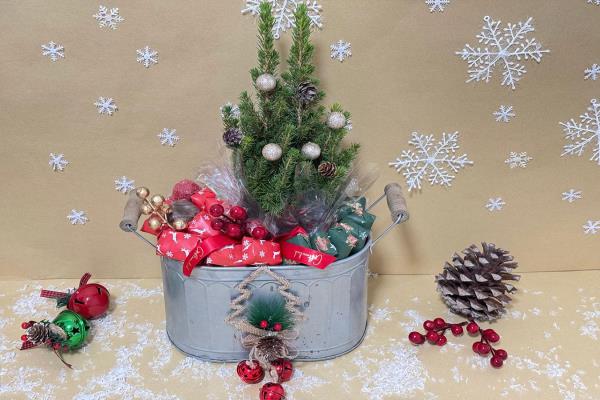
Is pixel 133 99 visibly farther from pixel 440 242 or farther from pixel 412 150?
pixel 440 242

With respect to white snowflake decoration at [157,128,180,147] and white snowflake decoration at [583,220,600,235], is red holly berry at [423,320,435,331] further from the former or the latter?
white snowflake decoration at [157,128,180,147]

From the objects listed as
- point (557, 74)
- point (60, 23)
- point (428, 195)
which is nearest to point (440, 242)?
point (428, 195)

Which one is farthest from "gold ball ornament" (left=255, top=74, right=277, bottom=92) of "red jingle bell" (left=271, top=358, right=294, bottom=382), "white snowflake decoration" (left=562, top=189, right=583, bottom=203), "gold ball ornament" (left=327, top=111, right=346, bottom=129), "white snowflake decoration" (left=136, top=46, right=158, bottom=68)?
"white snowflake decoration" (left=562, top=189, right=583, bottom=203)

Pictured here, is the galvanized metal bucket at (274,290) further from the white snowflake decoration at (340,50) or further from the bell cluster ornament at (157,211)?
the white snowflake decoration at (340,50)

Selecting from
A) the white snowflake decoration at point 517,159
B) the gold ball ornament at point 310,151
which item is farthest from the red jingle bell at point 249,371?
the white snowflake decoration at point 517,159

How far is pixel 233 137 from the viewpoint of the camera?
1077 millimetres

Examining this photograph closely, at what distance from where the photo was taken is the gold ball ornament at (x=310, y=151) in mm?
1057

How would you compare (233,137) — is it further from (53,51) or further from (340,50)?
(53,51)

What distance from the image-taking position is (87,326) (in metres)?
1.19

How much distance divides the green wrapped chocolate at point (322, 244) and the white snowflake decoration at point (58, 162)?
667 millimetres

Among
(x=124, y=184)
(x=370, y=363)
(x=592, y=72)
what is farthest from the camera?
(x=124, y=184)

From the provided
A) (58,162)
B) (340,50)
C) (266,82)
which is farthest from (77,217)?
(340,50)

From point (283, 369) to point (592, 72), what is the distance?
96 cm

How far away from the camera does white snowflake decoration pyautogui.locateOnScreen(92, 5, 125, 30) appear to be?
1.17 metres
